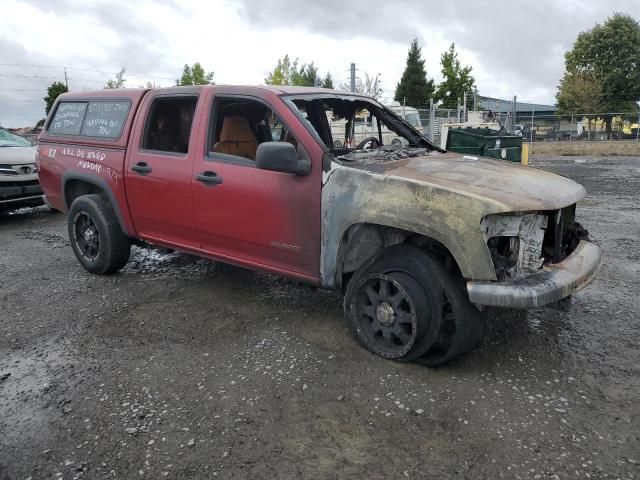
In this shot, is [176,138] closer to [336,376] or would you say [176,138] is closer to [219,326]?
[219,326]

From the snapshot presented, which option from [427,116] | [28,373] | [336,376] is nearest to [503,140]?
[336,376]

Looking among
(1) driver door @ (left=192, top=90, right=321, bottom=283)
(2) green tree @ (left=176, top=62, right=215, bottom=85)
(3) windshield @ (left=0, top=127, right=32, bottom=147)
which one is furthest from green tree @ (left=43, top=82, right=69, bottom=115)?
(1) driver door @ (left=192, top=90, right=321, bottom=283)

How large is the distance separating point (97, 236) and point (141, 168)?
1.15 meters

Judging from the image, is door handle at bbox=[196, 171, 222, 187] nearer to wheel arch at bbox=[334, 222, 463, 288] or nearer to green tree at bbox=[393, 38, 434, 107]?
wheel arch at bbox=[334, 222, 463, 288]

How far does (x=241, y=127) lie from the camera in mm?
4336

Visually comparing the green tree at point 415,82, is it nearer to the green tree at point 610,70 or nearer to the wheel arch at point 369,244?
the green tree at point 610,70

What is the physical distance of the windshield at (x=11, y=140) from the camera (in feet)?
29.4

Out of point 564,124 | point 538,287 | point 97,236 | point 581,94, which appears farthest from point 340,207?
point 581,94

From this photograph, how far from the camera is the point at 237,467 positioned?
2424mm

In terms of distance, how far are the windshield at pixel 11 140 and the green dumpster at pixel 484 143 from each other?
8155mm

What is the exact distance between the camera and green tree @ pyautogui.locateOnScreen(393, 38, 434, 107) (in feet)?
152

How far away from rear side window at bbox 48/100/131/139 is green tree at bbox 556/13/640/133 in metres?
43.1

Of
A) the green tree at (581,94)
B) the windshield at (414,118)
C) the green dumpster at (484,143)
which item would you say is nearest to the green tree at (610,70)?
the green tree at (581,94)

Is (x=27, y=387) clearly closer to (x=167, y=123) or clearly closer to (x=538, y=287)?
(x=167, y=123)
